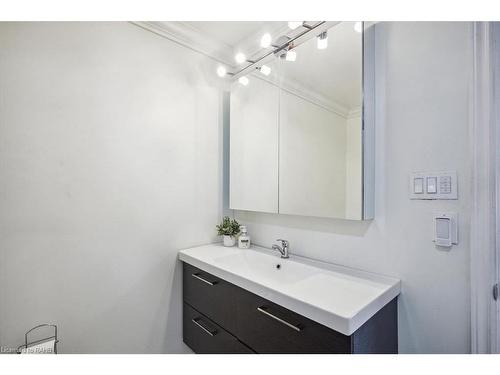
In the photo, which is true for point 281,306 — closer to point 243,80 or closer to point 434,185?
point 434,185

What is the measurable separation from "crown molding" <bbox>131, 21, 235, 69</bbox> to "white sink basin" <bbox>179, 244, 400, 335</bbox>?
1.37 m

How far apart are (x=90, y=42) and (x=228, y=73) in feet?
2.93

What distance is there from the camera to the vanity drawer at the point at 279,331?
0.88 metres

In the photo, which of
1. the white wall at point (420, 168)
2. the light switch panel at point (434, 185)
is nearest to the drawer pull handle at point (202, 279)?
the white wall at point (420, 168)

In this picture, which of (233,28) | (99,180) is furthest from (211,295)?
(233,28)

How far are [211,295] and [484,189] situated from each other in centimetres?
132

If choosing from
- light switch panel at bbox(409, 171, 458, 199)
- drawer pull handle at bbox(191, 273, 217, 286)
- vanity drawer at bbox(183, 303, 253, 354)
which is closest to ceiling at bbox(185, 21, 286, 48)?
light switch panel at bbox(409, 171, 458, 199)

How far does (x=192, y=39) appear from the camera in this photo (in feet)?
5.51

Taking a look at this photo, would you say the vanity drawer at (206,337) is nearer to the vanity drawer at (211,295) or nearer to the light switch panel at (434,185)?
the vanity drawer at (211,295)

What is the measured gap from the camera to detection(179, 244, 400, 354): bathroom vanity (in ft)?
2.95

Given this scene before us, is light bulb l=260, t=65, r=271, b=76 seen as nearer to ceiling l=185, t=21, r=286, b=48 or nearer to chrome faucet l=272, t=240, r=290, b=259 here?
ceiling l=185, t=21, r=286, b=48

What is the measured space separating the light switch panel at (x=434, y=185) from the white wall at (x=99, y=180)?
1.25 metres
